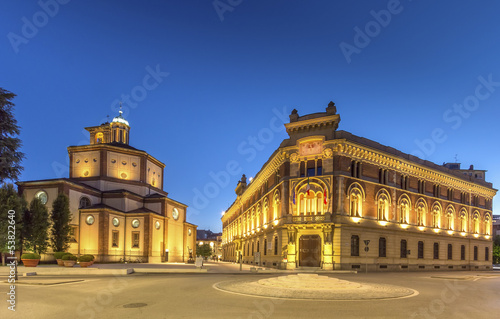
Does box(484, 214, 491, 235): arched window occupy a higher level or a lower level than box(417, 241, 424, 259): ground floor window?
higher

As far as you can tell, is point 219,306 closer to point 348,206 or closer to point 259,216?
point 348,206

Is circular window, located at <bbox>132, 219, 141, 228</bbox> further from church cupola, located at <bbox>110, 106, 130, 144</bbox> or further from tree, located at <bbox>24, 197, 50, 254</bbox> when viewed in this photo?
church cupola, located at <bbox>110, 106, 130, 144</bbox>

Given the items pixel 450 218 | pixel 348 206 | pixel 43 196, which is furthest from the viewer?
pixel 450 218

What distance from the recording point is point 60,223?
46688 millimetres

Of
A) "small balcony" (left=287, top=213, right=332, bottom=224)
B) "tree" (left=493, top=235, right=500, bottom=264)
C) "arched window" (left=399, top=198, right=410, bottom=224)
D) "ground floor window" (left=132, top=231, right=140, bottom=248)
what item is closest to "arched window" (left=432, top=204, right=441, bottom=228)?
"arched window" (left=399, top=198, right=410, bottom=224)

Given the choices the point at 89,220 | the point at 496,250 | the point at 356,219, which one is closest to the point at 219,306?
the point at 356,219

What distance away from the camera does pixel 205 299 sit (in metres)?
15.5

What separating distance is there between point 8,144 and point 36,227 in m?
30.3

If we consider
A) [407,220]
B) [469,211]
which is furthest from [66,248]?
[469,211]

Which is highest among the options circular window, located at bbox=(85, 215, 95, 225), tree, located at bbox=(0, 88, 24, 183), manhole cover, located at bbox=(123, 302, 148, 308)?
tree, located at bbox=(0, 88, 24, 183)

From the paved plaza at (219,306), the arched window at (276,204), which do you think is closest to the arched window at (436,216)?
the arched window at (276,204)

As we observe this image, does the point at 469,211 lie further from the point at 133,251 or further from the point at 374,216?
the point at 133,251

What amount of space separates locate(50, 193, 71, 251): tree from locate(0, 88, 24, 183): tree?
3373cm

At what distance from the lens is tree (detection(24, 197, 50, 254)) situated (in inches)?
1636
